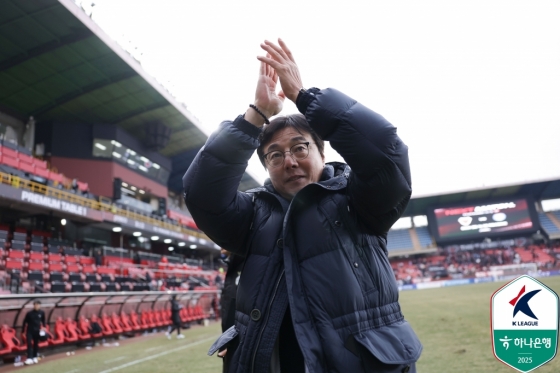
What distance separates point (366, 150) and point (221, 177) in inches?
21.9

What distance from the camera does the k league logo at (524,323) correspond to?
274 cm

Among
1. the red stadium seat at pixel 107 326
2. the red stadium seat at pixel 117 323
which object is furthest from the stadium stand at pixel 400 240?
the red stadium seat at pixel 107 326

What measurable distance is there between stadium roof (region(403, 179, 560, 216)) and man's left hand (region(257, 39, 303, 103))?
56.3 meters

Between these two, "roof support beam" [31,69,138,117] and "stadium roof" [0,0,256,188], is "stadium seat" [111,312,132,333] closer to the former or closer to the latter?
"stadium roof" [0,0,256,188]

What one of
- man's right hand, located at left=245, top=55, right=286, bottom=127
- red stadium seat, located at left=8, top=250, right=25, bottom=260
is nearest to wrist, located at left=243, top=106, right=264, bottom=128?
man's right hand, located at left=245, top=55, right=286, bottom=127

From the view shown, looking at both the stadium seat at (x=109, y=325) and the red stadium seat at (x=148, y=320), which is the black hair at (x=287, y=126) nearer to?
the stadium seat at (x=109, y=325)

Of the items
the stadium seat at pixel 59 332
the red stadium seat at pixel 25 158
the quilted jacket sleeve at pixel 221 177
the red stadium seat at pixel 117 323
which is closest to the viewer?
the quilted jacket sleeve at pixel 221 177

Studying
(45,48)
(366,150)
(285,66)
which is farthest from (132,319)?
(366,150)

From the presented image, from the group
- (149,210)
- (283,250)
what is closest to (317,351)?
(283,250)

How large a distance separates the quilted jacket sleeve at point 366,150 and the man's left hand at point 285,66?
0.06 metres

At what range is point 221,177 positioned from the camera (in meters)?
1.67

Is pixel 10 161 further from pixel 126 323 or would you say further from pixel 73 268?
pixel 126 323

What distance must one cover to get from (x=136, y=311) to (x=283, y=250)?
A: 16608 millimetres

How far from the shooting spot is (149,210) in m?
32.1
